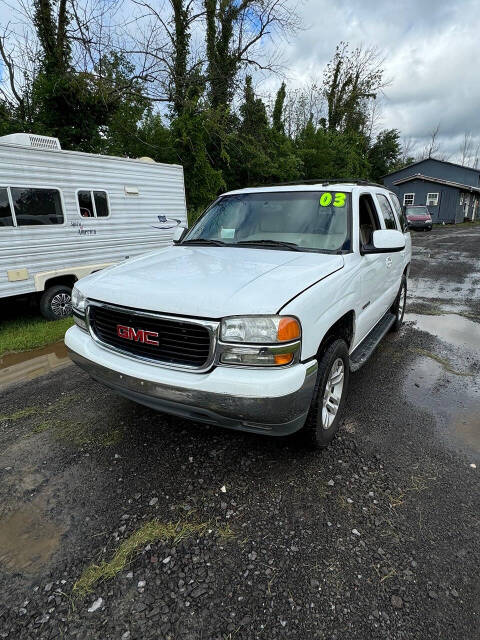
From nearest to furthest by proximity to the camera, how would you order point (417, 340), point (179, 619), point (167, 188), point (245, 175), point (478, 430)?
1. point (179, 619)
2. point (478, 430)
3. point (417, 340)
4. point (167, 188)
5. point (245, 175)

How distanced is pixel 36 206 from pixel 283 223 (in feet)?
16.4

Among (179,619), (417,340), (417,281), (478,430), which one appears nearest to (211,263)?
(179,619)

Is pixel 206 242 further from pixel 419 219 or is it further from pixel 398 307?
pixel 419 219

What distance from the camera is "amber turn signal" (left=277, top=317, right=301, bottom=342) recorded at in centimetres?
213

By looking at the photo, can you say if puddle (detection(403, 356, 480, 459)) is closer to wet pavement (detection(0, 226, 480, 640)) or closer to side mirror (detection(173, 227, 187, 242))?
wet pavement (detection(0, 226, 480, 640))

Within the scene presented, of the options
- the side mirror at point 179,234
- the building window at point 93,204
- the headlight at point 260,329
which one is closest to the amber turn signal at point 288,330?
the headlight at point 260,329

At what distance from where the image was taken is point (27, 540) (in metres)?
2.17

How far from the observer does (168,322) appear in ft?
7.61

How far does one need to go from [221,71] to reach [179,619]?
19.9m

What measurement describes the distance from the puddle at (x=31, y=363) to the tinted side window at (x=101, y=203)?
3344mm

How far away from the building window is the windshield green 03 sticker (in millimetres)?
5381

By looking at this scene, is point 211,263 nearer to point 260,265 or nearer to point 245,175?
point 260,265

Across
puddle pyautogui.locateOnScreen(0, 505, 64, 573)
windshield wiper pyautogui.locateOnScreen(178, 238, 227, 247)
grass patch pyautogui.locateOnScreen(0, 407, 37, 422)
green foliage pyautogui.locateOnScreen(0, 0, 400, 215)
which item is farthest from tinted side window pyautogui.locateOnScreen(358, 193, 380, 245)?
green foliage pyautogui.locateOnScreen(0, 0, 400, 215)

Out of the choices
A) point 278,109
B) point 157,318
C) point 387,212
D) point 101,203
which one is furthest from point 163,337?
point 278,109
